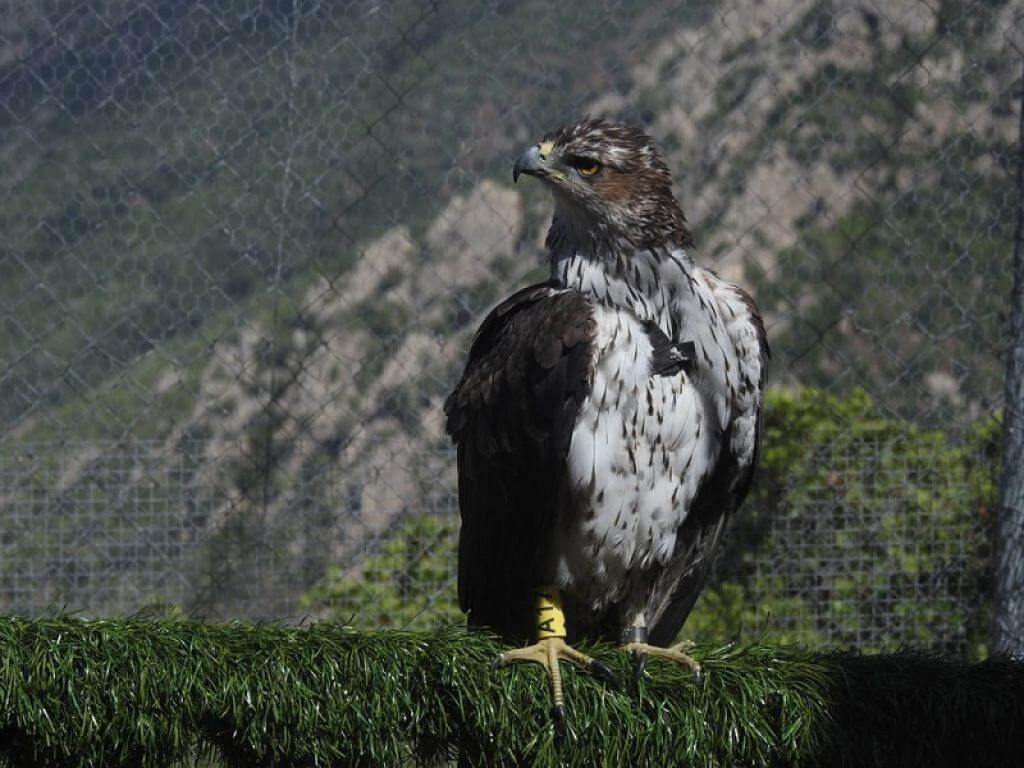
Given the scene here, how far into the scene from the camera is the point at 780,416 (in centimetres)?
496

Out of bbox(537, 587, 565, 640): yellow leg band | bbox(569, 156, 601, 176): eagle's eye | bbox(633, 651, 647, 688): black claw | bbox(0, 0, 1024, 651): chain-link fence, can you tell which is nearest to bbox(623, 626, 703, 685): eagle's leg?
bbox(633, 651, 647, 688): black claw

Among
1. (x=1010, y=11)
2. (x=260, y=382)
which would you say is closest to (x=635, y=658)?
(x=260, y=382)

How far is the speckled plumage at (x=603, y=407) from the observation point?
3096 millimetres

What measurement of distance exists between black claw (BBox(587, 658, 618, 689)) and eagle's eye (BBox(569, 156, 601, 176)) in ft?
3.57

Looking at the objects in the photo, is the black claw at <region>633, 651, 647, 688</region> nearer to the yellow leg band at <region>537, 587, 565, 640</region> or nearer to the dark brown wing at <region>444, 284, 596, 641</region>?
the yellow leg band at <region>537, 587, 565, 640</region>

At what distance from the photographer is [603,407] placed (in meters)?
3.08

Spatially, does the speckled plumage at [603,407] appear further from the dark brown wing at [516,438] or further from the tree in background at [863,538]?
the tree in background at [863,538]

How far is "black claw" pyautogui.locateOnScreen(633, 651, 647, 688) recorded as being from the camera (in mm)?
3004

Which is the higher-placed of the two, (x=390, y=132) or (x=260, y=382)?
(x=390, y=132)

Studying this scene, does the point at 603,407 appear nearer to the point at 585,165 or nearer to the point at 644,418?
the point at 644,418

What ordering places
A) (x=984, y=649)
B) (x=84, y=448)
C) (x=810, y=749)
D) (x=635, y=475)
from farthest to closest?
1. (x=984, y=649)
2. (x=84, y=448)
3. (x=635, y=475)
4. (x=810, y=749)

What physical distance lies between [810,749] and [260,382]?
2324 mm

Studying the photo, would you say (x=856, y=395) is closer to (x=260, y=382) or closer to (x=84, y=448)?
(x=260, y=382)

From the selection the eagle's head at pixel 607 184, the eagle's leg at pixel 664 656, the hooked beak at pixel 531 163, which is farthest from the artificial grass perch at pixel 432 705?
the hooked beak at pixel 531 163
